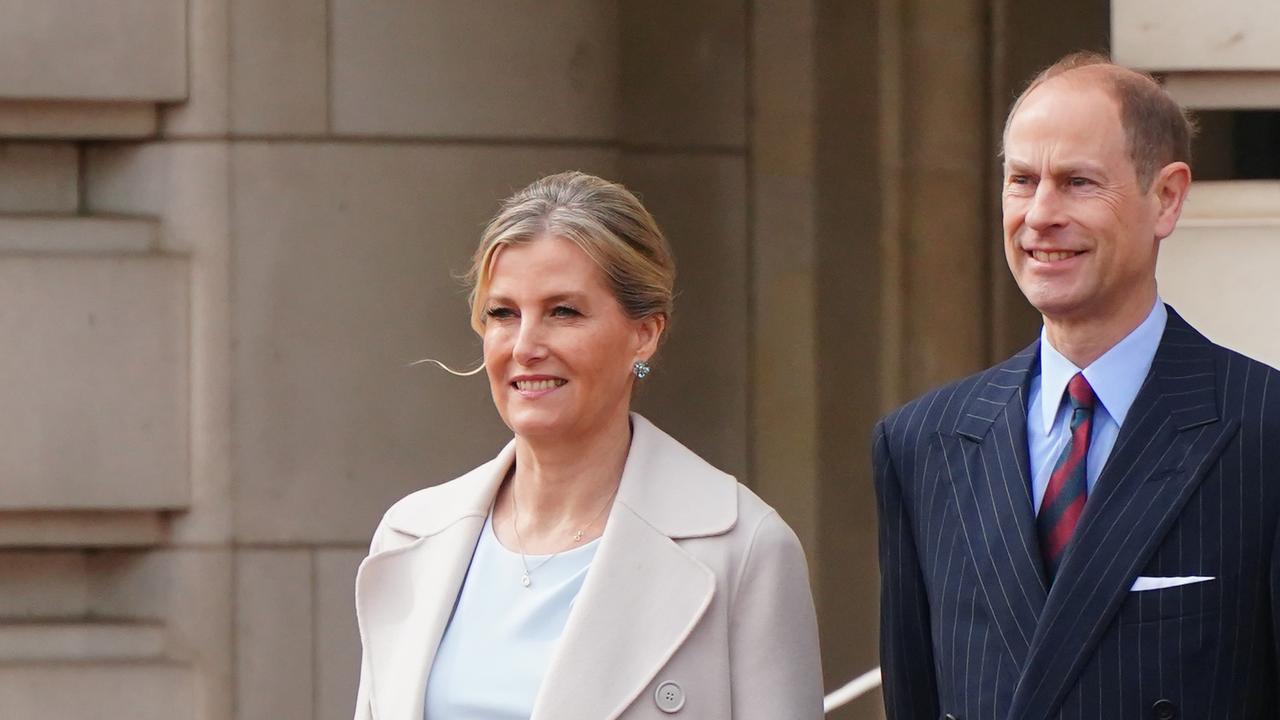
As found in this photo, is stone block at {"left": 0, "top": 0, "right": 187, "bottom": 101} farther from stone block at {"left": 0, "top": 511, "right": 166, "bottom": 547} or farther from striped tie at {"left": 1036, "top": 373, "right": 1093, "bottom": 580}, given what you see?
striped tie at {"left": 1036, "top": 373, "right": 1093, "bottom": 580}

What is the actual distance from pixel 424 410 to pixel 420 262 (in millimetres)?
419

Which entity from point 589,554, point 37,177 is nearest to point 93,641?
point 37,177

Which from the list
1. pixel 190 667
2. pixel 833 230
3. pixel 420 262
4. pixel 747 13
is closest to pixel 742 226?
pixel 833 230

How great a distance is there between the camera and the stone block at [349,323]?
4953 mm

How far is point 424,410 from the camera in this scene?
5016 millimetres

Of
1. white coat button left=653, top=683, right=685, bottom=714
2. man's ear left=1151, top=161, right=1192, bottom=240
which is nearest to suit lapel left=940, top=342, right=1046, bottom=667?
man's ear left=1151, top=161, right=1192, bottom=240

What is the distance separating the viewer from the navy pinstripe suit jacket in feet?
8.15

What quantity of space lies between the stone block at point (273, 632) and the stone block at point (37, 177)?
1179 millimetres

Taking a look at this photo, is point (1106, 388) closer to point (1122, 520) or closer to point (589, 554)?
point (1122, 520)

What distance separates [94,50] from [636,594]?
2.79 meters

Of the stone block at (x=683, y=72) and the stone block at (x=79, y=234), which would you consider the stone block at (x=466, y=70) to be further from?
the stone block at (x=79, y=234)

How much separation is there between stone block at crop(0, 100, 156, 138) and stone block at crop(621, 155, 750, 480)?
144 centimetres

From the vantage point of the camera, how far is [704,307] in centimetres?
552

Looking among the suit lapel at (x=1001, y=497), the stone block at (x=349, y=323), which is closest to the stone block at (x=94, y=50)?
the stone block at (x=349, y=323)
